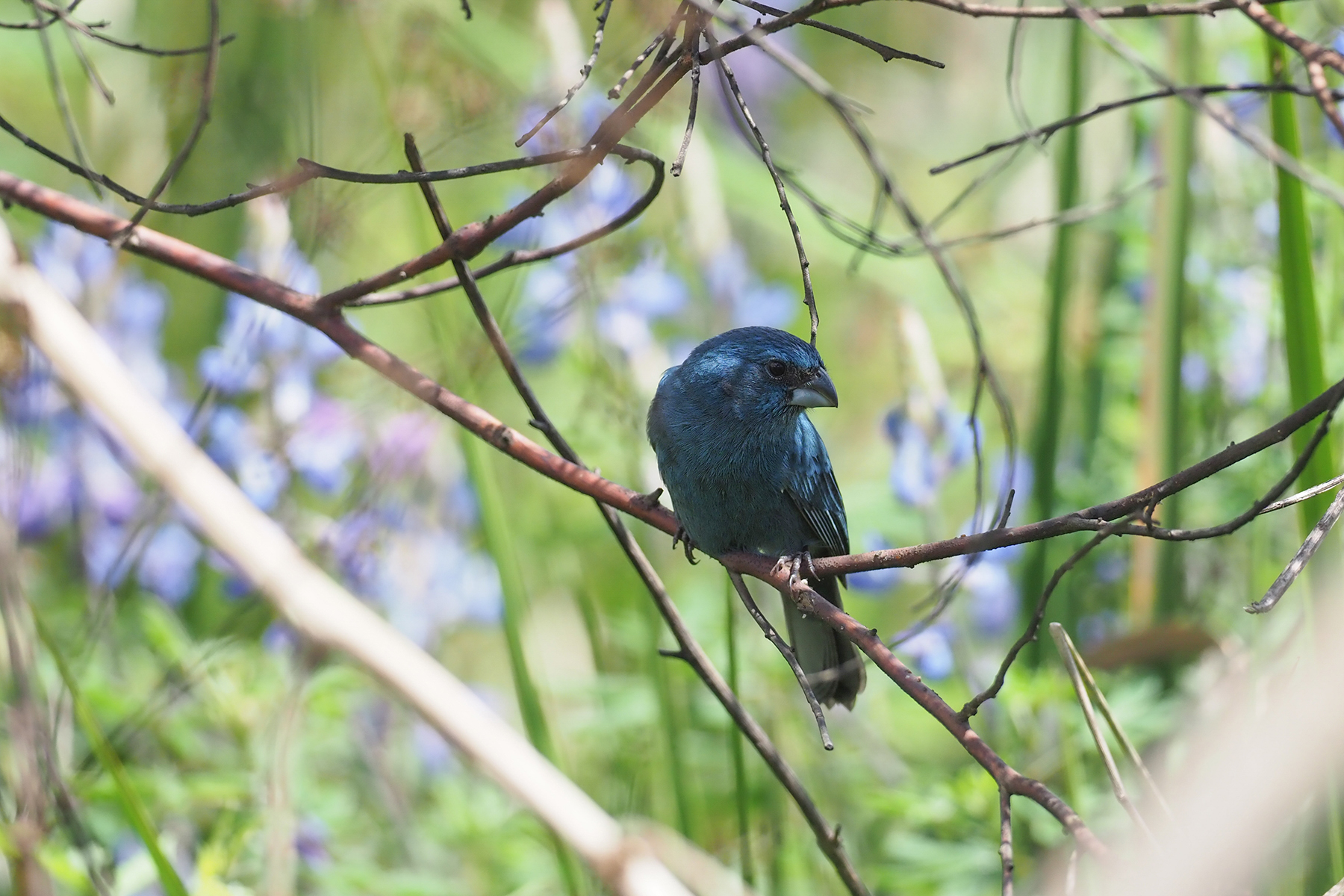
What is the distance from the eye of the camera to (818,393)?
2.74 metres

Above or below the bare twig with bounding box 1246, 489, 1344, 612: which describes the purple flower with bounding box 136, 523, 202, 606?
above

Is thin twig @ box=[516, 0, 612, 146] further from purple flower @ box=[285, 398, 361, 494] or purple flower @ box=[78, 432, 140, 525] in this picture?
purple flower @ box=[78, 432, 140, 525]

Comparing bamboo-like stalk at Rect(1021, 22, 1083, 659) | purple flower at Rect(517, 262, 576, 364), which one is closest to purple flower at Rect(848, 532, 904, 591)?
bamboo-like stalk at Rect(1021, 22, 1083, 659)

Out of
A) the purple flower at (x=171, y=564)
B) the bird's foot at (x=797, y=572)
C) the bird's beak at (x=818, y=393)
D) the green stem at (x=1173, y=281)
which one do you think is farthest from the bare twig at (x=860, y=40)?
the purple flower at (x=171, y=564)

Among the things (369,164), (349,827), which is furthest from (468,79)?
(349,827)

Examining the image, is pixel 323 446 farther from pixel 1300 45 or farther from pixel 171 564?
pixel 1300 45

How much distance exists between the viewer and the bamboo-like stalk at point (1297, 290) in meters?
2.11

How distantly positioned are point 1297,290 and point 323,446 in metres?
2.49

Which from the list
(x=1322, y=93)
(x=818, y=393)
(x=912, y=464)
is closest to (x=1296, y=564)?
(x=1322, y=93)

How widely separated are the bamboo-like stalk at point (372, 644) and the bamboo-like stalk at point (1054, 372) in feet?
8.60

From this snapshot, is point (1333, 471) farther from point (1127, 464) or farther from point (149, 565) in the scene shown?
point (149, 565)

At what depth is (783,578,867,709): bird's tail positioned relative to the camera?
2.78 m

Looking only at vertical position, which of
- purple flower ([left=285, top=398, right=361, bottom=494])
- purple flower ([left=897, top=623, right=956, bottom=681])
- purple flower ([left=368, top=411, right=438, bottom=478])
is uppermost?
purple flower ([left=285, top=398, right=361, bottom=494])

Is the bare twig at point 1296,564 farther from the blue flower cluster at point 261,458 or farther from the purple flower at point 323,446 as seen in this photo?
the purple flower at point 323,446
